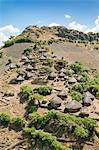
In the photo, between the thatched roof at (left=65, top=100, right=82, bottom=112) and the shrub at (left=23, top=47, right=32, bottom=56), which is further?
the shrub at (left=23, top=47, right=32, bottom=56)

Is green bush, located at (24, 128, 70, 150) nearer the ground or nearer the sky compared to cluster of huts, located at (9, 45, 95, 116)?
nearer the ground

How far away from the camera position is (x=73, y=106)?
38.9m

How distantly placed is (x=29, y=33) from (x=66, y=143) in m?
69.5

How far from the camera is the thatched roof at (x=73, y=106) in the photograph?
1524 inches

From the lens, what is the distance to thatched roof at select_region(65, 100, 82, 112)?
127 ft

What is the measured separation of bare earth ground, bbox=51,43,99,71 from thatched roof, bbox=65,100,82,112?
34163 mm

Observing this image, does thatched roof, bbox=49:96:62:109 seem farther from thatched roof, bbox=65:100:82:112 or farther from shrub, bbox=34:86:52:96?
shrub, bbox=34:86:52:96

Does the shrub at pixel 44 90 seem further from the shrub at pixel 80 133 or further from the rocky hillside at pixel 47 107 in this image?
the shrub at pixel 80 133

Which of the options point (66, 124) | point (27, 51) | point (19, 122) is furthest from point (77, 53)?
point (66, 124)

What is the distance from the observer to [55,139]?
3272 centimetres

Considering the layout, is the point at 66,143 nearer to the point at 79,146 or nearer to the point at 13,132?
the point at 79,146

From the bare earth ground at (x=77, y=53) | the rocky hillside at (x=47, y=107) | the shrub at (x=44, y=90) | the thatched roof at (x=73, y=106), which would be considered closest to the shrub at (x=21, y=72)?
the rocky hillside at (x=47, y=107)

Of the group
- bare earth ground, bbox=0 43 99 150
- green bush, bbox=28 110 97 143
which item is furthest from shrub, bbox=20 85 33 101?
green bush, bbox=28 110 97 143

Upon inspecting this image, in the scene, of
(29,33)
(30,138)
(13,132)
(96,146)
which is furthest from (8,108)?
(29,33)
